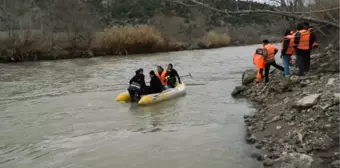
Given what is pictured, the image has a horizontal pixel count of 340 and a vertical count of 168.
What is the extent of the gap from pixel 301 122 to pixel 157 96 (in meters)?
6.81

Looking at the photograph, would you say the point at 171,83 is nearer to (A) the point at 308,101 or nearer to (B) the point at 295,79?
(B) the point at 295,79

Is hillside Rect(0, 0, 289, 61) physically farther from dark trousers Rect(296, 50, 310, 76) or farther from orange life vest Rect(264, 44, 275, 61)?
dark trousers Rect(296, 50, 310, 76)

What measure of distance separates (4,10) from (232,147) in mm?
36767

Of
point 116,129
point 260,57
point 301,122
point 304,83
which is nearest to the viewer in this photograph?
point 301,122

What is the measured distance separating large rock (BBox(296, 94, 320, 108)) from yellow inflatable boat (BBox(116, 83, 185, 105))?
5958 millimetres

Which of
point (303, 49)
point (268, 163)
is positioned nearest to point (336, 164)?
point (268, 163)

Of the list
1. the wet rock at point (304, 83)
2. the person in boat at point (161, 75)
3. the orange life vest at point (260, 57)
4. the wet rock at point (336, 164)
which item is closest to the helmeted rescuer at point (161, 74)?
the person in boat at point (161, 75)

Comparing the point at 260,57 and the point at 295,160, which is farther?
the point at 260,57

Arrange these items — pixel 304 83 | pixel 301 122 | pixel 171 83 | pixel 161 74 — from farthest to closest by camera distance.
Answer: pixel 171 83 → pixel 161 74 → pixel 304 83 → pixel 301 122

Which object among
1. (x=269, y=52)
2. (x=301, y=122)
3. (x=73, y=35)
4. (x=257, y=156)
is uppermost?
(x=73, y=35)

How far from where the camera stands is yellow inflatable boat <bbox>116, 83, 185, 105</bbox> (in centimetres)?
1416

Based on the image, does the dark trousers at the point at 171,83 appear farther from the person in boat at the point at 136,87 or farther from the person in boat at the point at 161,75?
the person in boat at the point at 136,87

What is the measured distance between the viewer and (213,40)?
49344 millimetres

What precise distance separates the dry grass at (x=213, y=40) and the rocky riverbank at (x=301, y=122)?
35.2 m
